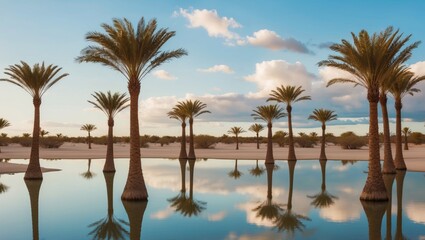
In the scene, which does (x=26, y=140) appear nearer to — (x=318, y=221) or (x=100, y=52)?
(x=100, y=52)

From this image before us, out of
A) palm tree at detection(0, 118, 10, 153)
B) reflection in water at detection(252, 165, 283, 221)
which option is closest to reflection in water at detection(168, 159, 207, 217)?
reflection in water at detection(252, 165, 283, 221)

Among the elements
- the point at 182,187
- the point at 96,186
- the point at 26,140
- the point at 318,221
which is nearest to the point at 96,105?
the point at 96,186

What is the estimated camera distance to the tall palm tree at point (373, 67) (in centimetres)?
1869

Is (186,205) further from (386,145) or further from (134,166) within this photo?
(386,145)

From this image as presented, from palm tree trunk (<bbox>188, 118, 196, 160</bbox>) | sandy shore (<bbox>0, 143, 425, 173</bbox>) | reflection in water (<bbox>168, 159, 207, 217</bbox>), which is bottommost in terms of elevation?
reflection in water (<bbox>168, 159, 207, 217</bbox>)

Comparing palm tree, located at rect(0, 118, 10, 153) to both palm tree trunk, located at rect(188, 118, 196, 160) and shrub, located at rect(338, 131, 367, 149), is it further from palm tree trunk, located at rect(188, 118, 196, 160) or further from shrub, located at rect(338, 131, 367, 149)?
shrub, located at rect(338, 131, 367, 149)

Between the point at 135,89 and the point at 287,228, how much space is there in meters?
9.91

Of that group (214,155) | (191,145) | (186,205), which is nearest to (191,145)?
(191,145)

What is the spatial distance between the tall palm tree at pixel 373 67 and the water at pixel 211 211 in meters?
1.00

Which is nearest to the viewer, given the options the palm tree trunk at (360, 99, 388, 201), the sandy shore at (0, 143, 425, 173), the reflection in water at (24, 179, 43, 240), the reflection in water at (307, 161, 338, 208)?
the reflection in water at (24, 179, 43, 240)

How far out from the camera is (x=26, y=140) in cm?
8031

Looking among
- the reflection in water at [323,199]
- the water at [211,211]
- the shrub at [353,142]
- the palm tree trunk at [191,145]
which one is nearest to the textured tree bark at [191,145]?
the palm tree trunk at [191,145]

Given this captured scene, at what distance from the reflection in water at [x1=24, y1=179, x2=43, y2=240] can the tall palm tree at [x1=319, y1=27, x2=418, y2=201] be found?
13823 millimetres

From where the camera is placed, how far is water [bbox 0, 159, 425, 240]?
13.1 meters
